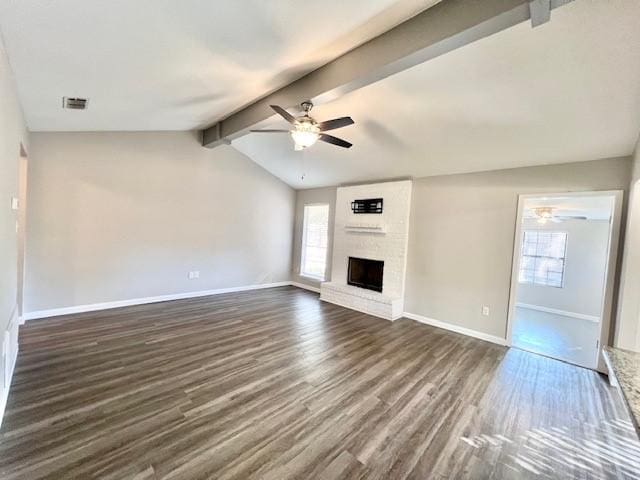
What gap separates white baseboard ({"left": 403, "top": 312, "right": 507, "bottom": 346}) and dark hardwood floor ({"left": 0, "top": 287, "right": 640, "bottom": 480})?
0.25 metres

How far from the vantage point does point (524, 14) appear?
66.0 inches

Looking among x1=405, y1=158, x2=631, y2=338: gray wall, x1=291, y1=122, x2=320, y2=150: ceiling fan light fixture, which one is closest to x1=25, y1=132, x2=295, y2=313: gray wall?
x1=291, y1=122, x2=320, y2=150: ceiling fan light fixture

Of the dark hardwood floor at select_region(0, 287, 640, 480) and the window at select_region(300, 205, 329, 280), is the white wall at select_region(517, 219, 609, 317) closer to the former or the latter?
the dark hardwood floor at select_region(0, 287, 640, 480)

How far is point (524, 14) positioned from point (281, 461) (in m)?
3.12

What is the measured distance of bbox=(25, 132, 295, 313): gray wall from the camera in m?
4.03

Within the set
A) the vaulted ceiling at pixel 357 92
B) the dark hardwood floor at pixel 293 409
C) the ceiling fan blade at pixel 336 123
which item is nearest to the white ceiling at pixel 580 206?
the vaulted ceiling at pixel 357 92

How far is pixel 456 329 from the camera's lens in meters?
4.46

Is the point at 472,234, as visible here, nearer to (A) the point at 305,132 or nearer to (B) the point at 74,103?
(A) the point at 305,132

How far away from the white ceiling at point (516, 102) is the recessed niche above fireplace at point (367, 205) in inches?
35.4

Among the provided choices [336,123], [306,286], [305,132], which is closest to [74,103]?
[305,132]

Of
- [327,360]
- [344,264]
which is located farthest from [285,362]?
[344,264]

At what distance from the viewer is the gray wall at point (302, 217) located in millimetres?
6570

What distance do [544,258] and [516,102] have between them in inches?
234

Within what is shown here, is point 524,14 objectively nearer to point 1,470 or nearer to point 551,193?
point 551,193
